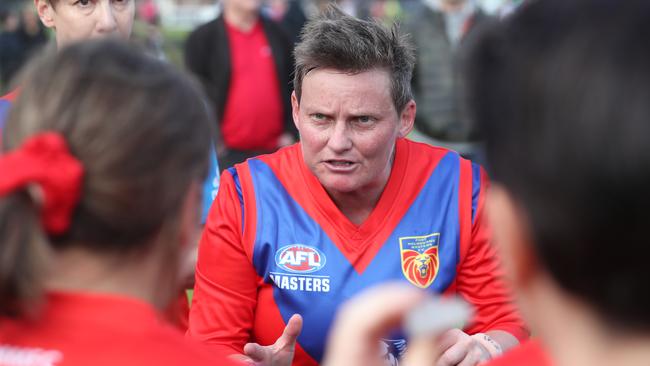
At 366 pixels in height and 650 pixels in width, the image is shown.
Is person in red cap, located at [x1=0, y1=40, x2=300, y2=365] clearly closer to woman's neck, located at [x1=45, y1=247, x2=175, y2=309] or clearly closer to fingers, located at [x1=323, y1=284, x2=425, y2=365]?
woman's neck, located at [x1=45, y1=247, x2=175, y2=309]

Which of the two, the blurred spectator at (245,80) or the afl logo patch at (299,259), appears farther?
the blurred spectator at (245,80)

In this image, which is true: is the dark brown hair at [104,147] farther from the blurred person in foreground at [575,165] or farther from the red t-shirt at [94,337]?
the blurred person in foreground at [575,165]

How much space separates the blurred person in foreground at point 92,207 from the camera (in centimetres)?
145

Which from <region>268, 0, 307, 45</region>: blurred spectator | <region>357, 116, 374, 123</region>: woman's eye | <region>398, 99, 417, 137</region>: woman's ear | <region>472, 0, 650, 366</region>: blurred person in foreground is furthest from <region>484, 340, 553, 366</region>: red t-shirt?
<region>268, 0, 307, 45</region>: blurred spectator

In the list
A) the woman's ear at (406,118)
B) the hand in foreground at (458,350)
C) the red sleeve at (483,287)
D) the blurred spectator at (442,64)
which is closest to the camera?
the hand in foreground at (458,350)

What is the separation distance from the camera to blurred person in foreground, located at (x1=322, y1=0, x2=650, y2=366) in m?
1.10

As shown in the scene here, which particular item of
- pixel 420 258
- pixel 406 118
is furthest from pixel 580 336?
pixel 406 118

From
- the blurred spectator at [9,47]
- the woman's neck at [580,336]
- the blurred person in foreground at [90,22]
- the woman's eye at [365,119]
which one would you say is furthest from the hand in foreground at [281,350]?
the blurred spectator at [9,47]

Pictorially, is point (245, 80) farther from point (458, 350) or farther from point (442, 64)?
point (458, 350)

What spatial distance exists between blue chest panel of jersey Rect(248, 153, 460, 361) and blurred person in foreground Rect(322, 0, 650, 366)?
178 cm

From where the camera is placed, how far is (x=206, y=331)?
3082 mm

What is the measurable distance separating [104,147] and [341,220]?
1.77 m

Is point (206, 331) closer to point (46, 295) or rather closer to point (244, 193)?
point (244, 193)

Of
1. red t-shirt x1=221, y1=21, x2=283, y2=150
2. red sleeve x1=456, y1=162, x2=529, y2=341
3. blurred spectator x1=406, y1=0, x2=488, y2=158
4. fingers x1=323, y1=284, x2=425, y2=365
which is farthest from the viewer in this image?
blurred spectator x1=406, y1=0, x2=488, y2=158
